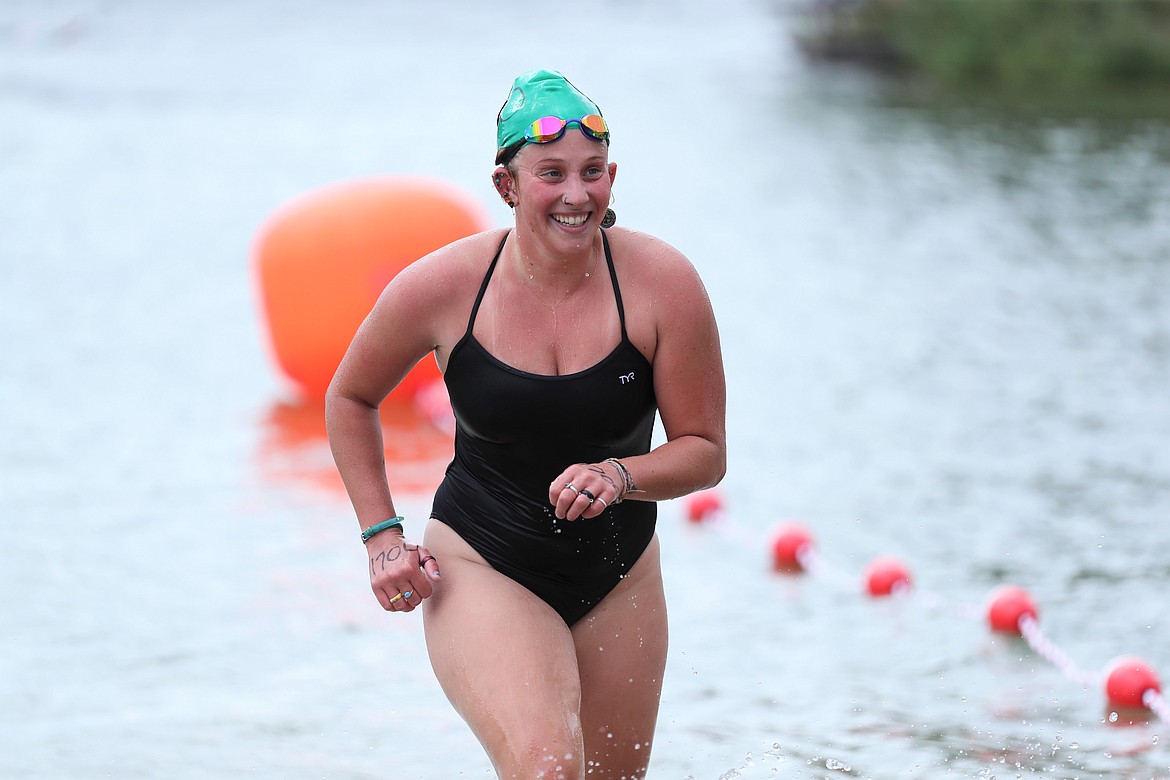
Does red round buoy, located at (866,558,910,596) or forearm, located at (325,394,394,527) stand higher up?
forearm, located at (325,394,394,527)

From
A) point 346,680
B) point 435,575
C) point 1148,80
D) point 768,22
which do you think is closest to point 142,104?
point 1148,80

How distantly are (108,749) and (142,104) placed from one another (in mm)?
34669

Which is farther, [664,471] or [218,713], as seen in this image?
[218,713]

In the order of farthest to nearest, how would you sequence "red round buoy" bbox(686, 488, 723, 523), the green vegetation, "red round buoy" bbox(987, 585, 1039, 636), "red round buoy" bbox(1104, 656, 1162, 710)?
the green vegetation < "red round buoy" bbox(686, 488, 723, 523) < "red round buoy" bbox(987, 585, 1039, 636) < "red round buoy" bbox(1104, 656, 1162, 710)

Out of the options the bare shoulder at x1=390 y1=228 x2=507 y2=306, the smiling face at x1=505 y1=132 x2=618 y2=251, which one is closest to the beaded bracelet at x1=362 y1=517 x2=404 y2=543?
the bare shoulder at x1=390 y1=228 x2=507 y2=306

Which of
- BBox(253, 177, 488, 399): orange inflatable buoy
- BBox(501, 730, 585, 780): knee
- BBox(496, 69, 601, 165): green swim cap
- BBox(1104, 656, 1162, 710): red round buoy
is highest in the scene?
BBox(253, 177, 488, 399): orange inflatable buoy

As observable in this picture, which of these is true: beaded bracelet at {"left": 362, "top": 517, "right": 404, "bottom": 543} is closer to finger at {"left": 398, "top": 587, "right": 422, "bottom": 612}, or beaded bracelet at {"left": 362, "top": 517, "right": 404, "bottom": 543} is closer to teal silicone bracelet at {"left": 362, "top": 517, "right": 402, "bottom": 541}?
teal silicone bracelet at {"left": 362, "top": 517, "right": 402, "bottom": 541}

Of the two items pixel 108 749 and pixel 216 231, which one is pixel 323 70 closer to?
pixel 216 231

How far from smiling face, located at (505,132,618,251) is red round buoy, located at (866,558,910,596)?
15.5 feet

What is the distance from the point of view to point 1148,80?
3784 cm

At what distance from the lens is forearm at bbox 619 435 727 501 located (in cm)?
338

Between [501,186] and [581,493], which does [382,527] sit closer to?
[581,493]

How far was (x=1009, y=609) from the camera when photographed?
22.9ft

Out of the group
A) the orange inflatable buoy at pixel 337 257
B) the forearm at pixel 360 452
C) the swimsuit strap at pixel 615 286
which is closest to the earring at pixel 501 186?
the swimsuit strap at pixel 615 286
